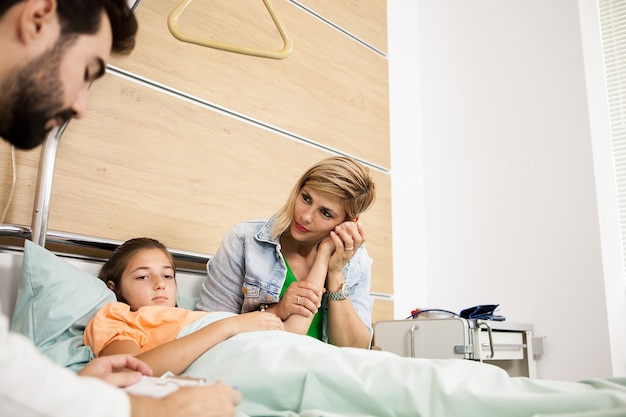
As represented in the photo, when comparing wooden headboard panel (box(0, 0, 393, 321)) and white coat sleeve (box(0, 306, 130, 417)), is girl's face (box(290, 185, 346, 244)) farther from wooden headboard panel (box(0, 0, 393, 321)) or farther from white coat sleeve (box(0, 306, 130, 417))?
white coat sleeve (box(0, 306, 130, 417))

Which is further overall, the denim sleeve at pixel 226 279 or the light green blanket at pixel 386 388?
the denim sleeve at pixel 226 279

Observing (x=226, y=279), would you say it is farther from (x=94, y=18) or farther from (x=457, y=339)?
(x=94, y=18)

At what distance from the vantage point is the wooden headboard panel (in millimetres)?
1654

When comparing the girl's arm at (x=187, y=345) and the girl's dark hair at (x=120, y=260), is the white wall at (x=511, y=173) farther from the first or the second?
the girl's arm at (x=187, y=345)

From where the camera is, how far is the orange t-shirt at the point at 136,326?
3.85 feet

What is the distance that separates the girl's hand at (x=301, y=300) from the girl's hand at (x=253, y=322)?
311 millimetres

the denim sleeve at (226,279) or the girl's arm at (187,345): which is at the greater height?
the denim sleeve at (226,279)

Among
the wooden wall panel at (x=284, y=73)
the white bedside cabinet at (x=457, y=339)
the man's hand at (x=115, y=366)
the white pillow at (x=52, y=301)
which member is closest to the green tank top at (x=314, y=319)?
the white bedside cabinet at (x=457, y=339)

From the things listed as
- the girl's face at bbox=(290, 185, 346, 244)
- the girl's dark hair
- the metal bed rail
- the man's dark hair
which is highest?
the man's dark hair

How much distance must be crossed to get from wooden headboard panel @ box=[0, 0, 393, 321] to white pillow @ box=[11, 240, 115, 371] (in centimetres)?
26

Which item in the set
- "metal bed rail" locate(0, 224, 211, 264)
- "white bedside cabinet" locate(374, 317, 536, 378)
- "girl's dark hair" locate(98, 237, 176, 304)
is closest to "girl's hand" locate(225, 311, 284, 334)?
"girl's dark hair" locate(98, 237, 176, 304)

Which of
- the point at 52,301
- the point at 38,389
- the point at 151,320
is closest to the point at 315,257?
the point at 151,320

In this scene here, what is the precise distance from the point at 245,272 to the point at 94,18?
39.8 inches

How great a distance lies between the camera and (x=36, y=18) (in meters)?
0.73
